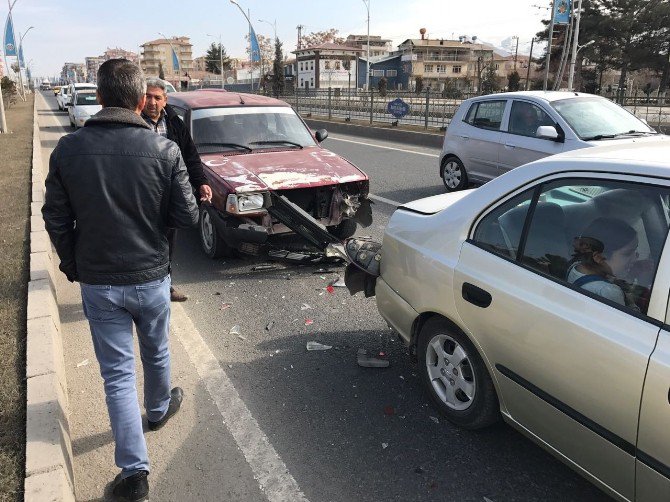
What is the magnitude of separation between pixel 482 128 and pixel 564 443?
7.44 metres

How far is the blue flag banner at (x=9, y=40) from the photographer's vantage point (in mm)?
35047

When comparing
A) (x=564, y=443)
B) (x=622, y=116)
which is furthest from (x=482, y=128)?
(x=564, y=443)

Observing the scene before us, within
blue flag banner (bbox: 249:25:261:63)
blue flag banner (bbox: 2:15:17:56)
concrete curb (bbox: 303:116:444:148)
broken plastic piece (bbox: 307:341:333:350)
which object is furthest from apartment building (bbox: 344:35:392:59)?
broken plastic piece (bbox: 307:341:333:350)

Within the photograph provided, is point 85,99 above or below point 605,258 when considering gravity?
below

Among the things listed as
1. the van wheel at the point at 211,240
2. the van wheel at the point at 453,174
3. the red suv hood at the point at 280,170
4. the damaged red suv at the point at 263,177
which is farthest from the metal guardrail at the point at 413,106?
the van wheel at the point at 211,240

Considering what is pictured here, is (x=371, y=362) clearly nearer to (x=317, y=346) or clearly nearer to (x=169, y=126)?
(x=317, y=346)

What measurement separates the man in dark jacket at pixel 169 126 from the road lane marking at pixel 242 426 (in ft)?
2.61

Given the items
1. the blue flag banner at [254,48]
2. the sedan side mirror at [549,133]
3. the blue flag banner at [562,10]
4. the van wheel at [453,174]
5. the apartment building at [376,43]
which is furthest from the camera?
the apartment building at [376,43]

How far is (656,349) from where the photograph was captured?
1991 mm

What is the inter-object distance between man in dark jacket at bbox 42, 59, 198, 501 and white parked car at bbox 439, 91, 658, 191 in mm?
6296

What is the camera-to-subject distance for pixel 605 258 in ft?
7.69

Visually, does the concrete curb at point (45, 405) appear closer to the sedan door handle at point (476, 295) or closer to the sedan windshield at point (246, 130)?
the sedan door handle at point (476, 295)

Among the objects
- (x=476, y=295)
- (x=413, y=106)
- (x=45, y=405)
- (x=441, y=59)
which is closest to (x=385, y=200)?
(x=476, y=295)

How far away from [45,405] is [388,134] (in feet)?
55.6
